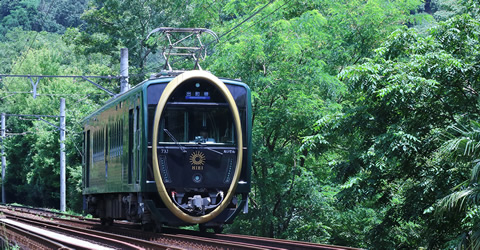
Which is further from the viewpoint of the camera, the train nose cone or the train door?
the train door

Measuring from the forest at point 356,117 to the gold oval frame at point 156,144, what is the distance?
1894 mm

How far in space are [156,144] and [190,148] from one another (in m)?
0.74

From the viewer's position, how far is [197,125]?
15414 mm

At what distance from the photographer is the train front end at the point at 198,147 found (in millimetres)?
15070

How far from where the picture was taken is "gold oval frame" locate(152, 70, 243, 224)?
1490 cm

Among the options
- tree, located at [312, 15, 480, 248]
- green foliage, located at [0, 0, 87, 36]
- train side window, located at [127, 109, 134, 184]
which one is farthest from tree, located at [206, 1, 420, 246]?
green foliage, located at [0, 0, 87, 36]

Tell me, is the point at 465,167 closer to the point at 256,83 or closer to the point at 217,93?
the point at 217,93

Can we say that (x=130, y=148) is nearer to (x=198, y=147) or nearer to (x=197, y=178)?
(x=198, y=147)

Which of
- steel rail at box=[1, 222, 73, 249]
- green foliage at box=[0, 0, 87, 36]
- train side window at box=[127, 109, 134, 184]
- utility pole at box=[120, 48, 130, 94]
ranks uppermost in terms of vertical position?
green foliage at box=[0, 0, 87, 36]

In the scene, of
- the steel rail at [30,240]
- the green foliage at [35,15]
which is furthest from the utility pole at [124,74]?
the green foliage at [35,15]

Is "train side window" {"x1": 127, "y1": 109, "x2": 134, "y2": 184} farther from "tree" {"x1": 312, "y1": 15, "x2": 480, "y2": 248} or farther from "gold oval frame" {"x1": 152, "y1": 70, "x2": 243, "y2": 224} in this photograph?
"tree" {"x1": 312, "y1": 15, "x2": 480, "y2": 248}

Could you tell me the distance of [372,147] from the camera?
49.0 ft

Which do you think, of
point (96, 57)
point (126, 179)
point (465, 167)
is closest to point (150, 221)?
point (126, 179)

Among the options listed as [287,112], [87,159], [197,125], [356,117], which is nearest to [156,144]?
[197,125]
